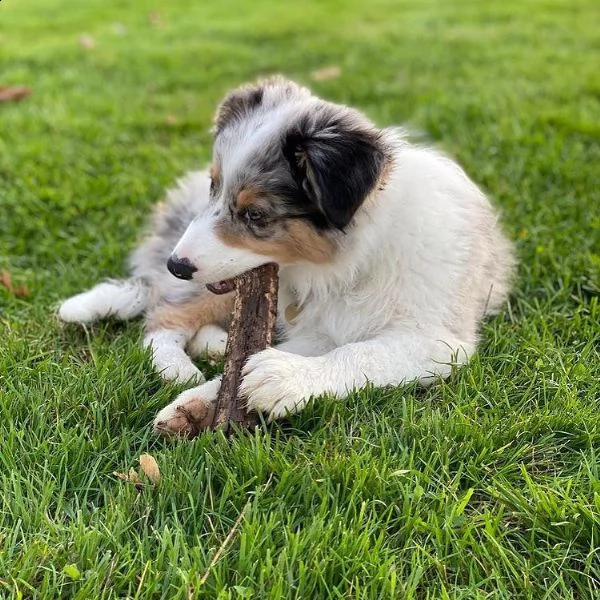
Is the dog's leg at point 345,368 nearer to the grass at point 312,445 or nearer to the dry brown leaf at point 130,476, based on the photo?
the grass at point 312,445

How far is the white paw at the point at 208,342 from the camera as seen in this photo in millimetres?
3680

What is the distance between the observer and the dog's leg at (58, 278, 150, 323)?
3.71 m

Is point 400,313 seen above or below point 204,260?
below

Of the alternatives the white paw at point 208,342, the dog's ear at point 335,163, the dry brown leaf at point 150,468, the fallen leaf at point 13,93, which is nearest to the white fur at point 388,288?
the dog's ear at point 335,163

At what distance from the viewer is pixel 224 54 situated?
962 cm

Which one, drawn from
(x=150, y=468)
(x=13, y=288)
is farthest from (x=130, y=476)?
(x=13, y=288)

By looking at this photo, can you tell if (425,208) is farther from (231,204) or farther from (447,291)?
(231,204)

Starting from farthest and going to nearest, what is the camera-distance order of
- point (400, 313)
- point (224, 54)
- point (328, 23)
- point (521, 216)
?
point (328, 23), point (224, 54), point (521, 216), point (400, 313)

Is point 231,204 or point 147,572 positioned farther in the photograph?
point 231,204

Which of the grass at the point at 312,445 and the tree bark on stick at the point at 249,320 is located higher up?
the tree bark on stick at the point at 249,320

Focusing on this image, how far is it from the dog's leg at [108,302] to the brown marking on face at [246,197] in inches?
45.2

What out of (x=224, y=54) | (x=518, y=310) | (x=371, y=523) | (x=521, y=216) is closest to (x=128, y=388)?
(x=371, y=523)

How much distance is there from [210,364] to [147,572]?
1.50 m

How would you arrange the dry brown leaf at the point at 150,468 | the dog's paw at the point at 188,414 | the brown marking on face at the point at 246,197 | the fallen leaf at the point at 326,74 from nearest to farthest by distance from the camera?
the dry brown leaf at the point at 150,468
the dog's paw at the point at 188,414
the brown marking on face at the point at 246,197
the fallen leaf at the point at 326,74
